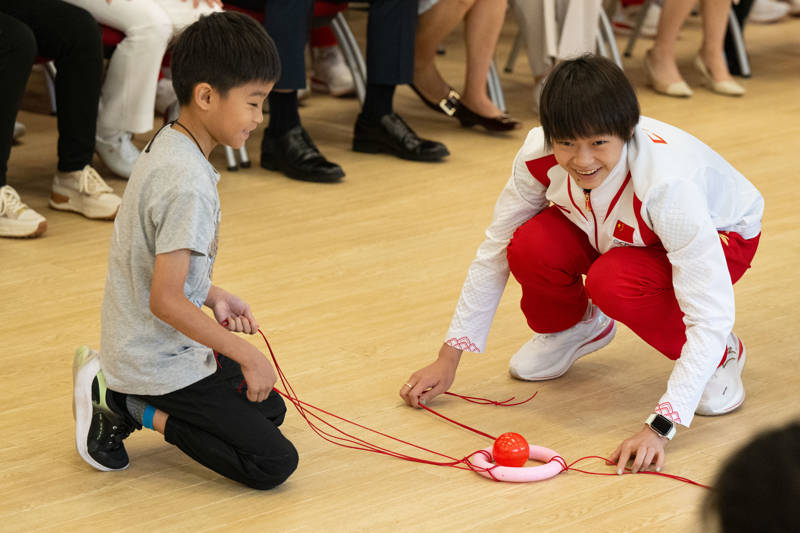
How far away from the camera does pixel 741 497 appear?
2.00 feet

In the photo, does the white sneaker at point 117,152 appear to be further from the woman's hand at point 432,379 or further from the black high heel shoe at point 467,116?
the woman's hand at point 432,379

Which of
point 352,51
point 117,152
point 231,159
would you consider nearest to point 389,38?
point 352,51

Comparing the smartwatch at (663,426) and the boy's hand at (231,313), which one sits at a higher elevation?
the boy's hand at (231,313)

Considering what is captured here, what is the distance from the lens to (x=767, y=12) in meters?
4.97

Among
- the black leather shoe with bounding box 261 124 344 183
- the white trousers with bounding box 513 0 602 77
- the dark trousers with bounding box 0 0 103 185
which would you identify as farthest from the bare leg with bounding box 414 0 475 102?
the dark trousers with bounding box 0 0 103 185

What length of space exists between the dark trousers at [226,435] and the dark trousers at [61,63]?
3.79ft

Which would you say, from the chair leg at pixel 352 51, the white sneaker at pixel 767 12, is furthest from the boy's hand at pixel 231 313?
the white sneaker at pixel 767 12

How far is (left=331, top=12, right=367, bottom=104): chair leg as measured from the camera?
323cm

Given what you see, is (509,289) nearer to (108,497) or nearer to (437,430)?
(437,430)

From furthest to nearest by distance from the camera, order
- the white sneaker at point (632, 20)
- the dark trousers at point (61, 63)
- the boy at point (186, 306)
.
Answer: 1. the white sneaker at point (632, 20)
2. the dark trousers at point (61, 63)
3. the boy at point (186, 306)

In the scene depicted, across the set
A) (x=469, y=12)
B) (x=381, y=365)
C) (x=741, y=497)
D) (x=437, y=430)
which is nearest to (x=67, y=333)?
(x=381, y=365)

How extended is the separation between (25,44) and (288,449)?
134cm

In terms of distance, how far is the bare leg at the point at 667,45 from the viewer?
3.72 m

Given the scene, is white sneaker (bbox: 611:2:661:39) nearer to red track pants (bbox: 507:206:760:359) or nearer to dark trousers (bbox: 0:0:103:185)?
dark trousers (bbox: 0:0:103:185)
